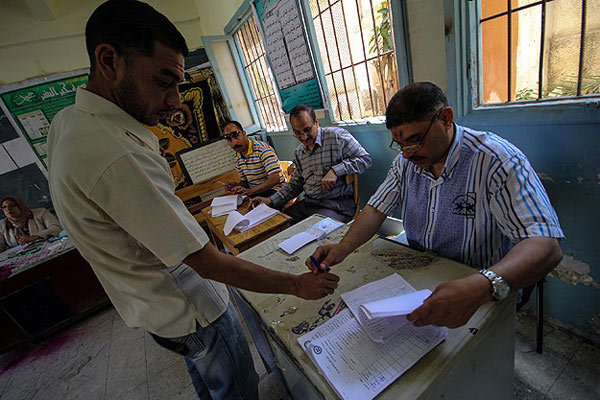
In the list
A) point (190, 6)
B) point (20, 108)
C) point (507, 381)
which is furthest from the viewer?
point (190, 6)

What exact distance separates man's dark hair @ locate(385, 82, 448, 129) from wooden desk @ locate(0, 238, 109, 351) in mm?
3369

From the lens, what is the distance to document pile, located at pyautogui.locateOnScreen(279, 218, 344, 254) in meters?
1.29

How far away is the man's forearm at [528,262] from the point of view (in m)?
0.72

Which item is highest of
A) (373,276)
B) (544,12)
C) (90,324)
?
(544,12)

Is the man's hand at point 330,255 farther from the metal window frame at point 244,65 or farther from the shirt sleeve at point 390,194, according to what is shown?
the metal window frame at point 244,65

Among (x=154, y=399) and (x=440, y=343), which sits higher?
(x=440, y=343)

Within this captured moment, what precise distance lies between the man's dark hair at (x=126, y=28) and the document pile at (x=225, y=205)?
1.69 meters

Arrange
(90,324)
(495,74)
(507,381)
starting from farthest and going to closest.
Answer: (90,324), (495,74), (507,381)

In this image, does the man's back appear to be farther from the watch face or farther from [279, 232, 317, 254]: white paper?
the watch face

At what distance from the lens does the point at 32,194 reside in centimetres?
342

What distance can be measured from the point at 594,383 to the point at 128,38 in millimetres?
2262

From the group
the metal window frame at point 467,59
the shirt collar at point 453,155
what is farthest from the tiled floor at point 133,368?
the metal window frame at point 467,59

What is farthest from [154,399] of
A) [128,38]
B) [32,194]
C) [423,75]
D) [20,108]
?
[20,108]

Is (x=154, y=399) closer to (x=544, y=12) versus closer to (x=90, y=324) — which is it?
(x=90, y=324)
